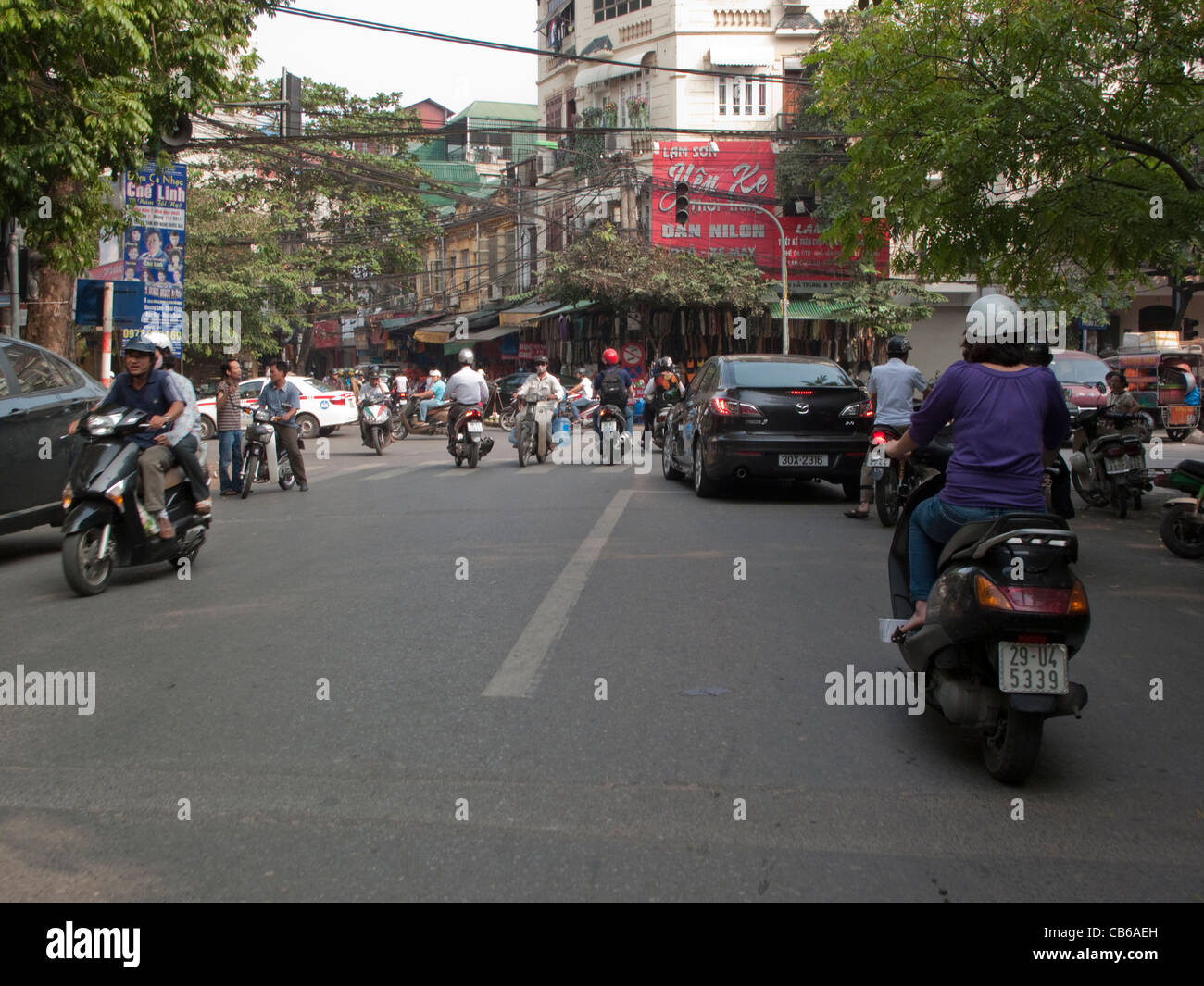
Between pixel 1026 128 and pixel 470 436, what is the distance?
9.37 metres

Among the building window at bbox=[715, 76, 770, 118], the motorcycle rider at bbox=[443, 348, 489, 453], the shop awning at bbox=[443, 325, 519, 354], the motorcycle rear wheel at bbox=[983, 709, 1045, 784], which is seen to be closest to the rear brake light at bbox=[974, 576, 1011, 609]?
the motorcycle rear wheel at bbox=[983, 709, 1045, 784]

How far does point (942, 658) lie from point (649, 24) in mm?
43575

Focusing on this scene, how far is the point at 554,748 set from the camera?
15.4 feet

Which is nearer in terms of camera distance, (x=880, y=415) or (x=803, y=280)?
(x=880, y=415)

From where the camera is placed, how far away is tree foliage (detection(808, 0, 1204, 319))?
35.9ft

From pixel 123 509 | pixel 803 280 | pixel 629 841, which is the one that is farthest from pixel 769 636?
pixel 803 280

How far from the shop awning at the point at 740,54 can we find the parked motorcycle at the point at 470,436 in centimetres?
2929

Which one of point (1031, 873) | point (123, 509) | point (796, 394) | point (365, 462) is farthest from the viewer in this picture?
point (365, 462)

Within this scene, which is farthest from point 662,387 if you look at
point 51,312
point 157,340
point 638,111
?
point 638,111

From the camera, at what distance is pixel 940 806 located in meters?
4.13

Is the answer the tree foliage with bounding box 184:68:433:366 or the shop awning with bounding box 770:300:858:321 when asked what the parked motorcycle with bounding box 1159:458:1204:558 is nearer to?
the shop awning with bounding box 770:300:858:321

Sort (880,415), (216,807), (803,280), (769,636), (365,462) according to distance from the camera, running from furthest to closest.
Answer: (803,280), (365,462), (880,415), (769,636), (216,807)
